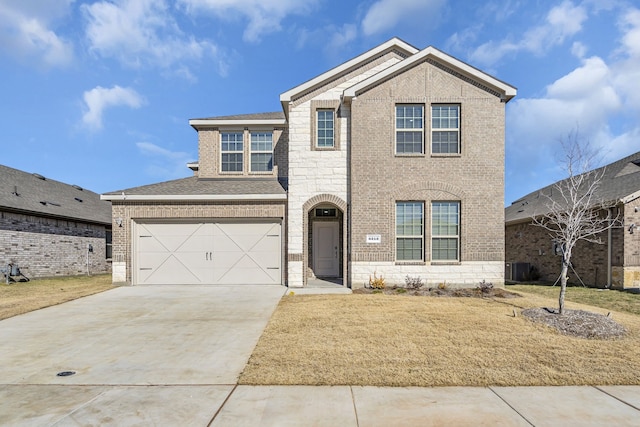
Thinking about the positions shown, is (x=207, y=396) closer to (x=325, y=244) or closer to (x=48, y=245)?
(x=325, y=244)

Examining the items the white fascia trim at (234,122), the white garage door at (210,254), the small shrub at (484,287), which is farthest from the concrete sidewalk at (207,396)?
the white fascia trim at (234,122)

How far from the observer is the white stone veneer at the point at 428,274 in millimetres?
12414

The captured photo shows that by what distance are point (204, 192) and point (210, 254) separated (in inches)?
94.7

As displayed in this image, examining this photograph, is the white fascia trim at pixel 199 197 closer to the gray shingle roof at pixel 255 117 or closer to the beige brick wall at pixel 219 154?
the beige brick wall at pixel 219 154

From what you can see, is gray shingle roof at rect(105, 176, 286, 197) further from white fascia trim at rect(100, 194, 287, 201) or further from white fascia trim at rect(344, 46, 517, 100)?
white fascia trim at rect(344, 46, 517, 100)

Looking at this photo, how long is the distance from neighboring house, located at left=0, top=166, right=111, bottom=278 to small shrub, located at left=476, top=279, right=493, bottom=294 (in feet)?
64.1

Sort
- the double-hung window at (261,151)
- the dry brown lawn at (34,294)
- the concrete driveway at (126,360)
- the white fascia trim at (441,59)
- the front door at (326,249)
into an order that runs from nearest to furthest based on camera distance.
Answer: the concrete driveway at (126,360)
the dry brown lawn at (34,294)
the white fascia trim at (441,59)
the front door at (326,249)
the double-hung window at (261,151)

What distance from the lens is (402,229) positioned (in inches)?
496

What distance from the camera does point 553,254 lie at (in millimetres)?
17000

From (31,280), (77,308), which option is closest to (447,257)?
(77,308)

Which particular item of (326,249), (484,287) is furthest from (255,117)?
(484,287)

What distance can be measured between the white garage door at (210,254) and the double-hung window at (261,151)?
138 inches

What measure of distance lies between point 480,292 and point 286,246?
7.01 metres

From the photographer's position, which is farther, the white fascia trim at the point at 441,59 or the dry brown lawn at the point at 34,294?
the white fascia trim at the point at 441,59
